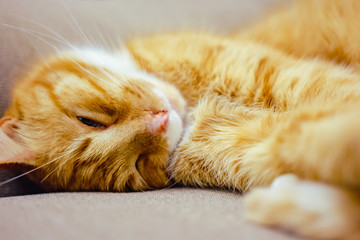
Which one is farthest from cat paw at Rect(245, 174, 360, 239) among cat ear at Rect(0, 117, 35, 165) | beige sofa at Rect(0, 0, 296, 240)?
cat ear at Rect(0, 117, 35, 165)

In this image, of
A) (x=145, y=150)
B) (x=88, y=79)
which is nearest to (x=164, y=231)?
(x=145, y=150)

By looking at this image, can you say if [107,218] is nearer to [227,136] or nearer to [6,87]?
[227,136]

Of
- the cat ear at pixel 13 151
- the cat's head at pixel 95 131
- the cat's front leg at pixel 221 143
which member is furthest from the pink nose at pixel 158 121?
the cat ear at pixel 13 151

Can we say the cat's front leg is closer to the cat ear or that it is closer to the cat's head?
the cat's head

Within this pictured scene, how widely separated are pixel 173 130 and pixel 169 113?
6cm

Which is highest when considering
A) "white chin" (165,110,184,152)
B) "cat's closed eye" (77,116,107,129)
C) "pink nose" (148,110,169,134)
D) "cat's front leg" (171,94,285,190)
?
"cat's closed eye" (77,116,107,129)

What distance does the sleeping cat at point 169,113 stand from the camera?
37.2 inches

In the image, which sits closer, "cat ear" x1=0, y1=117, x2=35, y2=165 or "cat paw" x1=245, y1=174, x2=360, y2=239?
"cat paw" x1=245, y1=174, x2=360, y2=239

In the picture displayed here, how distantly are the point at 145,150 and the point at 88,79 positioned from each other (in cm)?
30

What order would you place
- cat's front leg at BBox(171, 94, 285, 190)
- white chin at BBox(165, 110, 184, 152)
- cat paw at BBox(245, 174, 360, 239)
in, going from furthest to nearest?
white chin at BBox(165, 110, 184, 152), cat's front leg at BBox(171, 94, 285, 190), cat paw at BBox(245, 174, 360, 239)

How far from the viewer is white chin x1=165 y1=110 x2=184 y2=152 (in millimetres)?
1079

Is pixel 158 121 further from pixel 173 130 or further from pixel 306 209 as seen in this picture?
pixel 306 209

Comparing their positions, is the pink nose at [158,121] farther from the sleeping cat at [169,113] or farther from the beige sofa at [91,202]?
the beige sofa at [91,202]

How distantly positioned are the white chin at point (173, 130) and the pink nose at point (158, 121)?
28 millimetres
